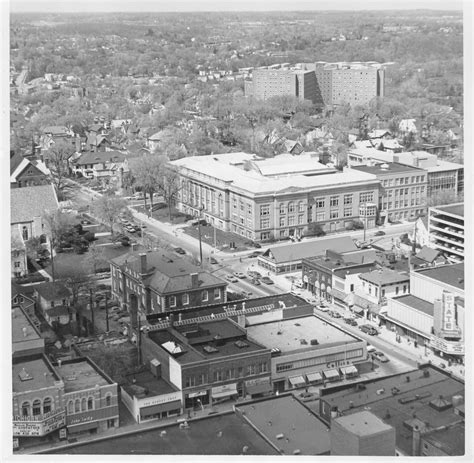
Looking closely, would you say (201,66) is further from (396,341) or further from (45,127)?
(396,341)

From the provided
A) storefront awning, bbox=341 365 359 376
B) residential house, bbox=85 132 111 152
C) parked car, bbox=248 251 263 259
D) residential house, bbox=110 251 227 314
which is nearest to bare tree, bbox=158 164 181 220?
parked car, bbox=248 251 263 259

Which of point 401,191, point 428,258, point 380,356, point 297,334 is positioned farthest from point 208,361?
point 401,191

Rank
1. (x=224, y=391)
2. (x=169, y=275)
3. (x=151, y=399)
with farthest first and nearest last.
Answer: (x=169, y=275)
(x=224, y=391)
(x=151, y=399)

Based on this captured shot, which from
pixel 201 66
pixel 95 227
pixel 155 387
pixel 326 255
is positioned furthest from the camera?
pixel 201 66

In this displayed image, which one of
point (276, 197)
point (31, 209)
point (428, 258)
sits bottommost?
point (428, 258)

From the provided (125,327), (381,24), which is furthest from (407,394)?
(381,24)

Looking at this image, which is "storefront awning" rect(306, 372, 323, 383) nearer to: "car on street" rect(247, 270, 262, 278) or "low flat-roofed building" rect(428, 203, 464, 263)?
"car on street" rect(247, 270, 262, 278)

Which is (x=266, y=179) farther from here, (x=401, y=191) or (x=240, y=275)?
(x=240, y=275)

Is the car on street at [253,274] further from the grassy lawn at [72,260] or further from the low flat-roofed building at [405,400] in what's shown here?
the low flat-roofed building at [405,400]
